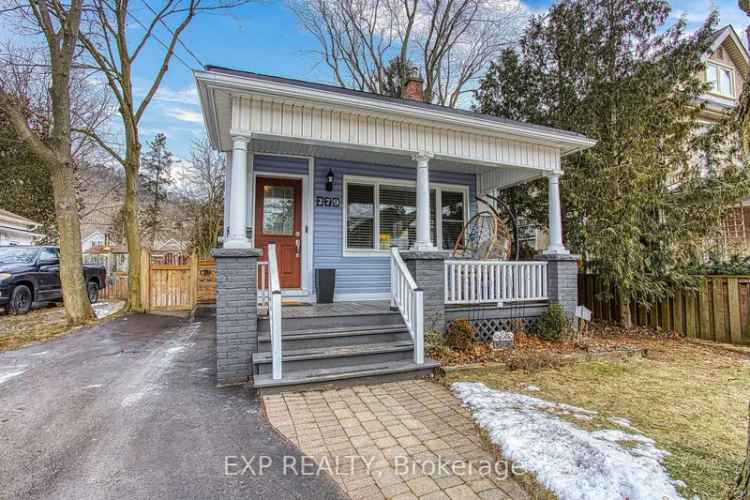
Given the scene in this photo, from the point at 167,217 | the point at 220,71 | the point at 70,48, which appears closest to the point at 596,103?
the point at 220,71

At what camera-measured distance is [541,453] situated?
7.38 feet

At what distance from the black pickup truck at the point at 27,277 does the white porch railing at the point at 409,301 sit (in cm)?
903

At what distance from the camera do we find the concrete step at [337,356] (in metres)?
3.62

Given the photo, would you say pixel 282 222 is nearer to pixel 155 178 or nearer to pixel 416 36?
pixel 416 36

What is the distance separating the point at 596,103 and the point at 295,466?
25.4 ft

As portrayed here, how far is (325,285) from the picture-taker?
5.79 meters

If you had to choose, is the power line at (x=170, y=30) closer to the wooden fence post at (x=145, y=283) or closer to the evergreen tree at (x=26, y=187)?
the wooden fence post at (x=145, y=283)

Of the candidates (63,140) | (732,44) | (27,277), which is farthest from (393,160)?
(732,44)

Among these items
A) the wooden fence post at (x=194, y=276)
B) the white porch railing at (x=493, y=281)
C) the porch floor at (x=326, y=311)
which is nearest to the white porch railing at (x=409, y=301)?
the porch floor at (x=326, y=311)

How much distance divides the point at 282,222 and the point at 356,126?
2210 millimetres

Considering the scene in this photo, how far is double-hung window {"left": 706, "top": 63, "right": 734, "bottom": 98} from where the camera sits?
11.5 meters

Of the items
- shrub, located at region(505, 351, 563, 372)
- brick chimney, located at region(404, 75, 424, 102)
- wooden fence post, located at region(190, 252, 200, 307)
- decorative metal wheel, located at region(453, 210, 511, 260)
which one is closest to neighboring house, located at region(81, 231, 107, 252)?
wooden fence post, located at region(190, 252, 200, 307)

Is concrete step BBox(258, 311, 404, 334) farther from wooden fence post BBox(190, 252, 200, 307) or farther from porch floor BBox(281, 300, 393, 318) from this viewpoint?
wooden fence post BBox(190, 252, 200, 307)

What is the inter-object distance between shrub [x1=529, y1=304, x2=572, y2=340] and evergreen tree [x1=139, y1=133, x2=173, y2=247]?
21953 millimetres
